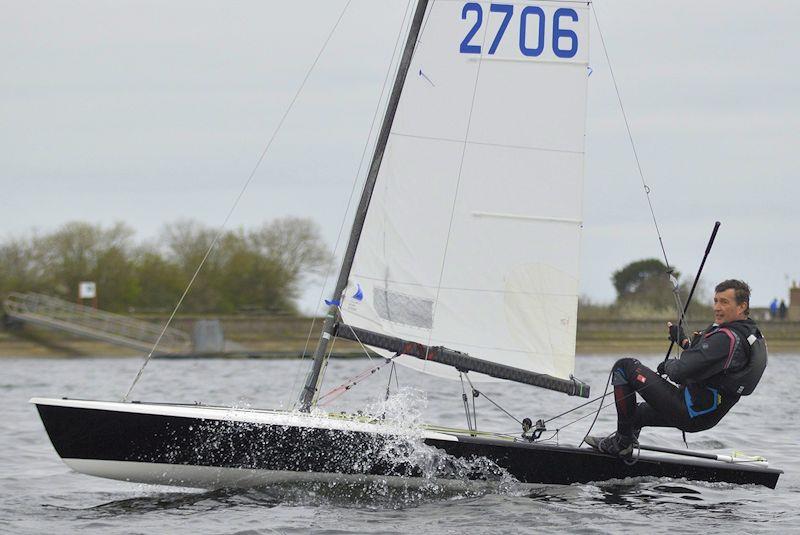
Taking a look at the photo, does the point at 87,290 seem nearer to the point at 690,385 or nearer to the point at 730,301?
the point at 690,385

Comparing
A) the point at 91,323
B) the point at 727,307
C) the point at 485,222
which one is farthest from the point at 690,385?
the point at 91,323

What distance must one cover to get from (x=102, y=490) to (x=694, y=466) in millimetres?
4403

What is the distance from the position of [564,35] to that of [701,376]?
2.61 meters

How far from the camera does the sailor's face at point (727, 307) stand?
851 centimetres

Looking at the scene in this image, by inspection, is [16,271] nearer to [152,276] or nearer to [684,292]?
[152,276]

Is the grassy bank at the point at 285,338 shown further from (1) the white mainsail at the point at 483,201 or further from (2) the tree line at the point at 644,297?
(1) the white mainsail at the point at 483,201

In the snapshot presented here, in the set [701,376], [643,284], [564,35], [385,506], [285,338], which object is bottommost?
[385,506]

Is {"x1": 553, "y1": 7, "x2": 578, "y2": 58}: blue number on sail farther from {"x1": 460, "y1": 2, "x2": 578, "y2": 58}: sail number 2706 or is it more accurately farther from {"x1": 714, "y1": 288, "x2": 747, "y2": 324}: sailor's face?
{"x1": 714, "y1": 288, "x2": 747, "y2": 324}: sailor's face

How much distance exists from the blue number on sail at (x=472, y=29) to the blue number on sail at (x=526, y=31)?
0.30 meters

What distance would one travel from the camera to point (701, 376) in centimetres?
842

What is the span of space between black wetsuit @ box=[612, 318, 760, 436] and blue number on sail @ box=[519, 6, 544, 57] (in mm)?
2331

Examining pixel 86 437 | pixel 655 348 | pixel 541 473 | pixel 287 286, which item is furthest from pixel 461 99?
pixel 287 286

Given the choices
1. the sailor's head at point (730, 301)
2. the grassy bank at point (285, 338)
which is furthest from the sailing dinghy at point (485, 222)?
the grassy bank at point (285, 338)

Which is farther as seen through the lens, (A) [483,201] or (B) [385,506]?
(A) [483,201]
